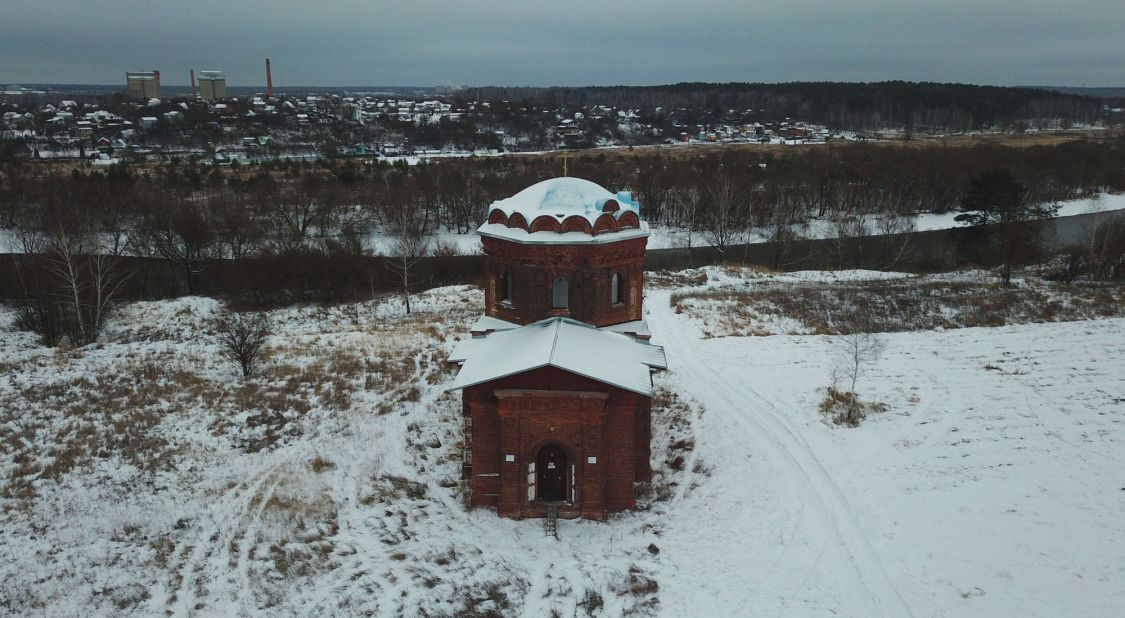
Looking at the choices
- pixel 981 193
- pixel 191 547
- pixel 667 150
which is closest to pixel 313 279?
pixel 191 547

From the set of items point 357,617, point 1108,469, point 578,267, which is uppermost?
point 578,267

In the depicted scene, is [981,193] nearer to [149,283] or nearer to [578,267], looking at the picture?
[578,267]

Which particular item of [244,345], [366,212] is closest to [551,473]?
[244,345]

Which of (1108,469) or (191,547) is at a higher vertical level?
(1108,469)

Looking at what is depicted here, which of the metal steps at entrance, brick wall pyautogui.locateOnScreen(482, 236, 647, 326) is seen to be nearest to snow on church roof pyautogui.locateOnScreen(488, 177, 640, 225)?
brick wall pyautogui.locateOnScreen(482, 236, 647, 326)

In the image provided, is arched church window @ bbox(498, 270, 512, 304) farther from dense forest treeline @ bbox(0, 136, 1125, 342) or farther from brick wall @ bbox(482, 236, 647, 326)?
dense forest treeline @ bbox(0, 136, 1125, 342)

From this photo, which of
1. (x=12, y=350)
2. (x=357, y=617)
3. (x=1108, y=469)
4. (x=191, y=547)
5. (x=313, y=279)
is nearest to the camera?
(x=357, y=617)
